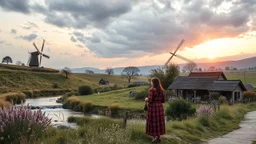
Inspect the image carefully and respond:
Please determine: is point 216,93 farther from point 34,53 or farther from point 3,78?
point 34,53

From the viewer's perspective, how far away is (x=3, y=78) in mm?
78875

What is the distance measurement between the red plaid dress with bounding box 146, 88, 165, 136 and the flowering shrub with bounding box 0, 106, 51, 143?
3547 millimetres

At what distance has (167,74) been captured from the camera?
5634 cm

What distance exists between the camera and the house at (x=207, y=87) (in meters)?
39.5

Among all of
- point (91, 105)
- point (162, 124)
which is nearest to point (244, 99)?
point (91, 105)

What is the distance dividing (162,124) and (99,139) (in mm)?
2502

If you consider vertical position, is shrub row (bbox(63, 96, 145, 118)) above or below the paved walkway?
below

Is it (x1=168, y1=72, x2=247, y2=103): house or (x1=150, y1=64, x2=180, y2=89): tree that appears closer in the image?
(x1=168, y1=72, x2=247, y2=103): house

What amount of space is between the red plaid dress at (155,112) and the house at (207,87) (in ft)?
102

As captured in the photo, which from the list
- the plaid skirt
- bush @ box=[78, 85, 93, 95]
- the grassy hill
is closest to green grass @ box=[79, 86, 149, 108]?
bush @ box=[78, 85, 93, 95]

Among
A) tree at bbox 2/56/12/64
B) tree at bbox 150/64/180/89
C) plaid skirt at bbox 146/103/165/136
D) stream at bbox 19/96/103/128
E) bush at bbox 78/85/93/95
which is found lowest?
stream at bbox 19/96/103/128

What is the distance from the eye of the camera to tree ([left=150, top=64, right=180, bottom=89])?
184 feet

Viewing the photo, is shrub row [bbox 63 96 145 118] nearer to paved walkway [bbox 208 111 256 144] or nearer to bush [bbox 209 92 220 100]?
bush [bbox 209 92 220 100]

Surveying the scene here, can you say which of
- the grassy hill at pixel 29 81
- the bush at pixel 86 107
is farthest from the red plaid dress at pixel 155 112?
the grassy hill at pixel 29 81
